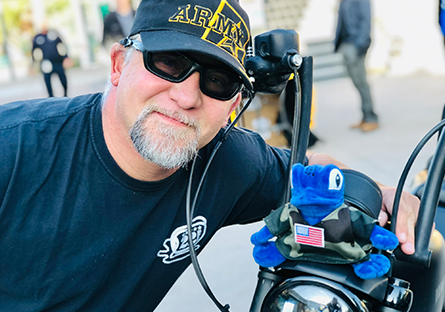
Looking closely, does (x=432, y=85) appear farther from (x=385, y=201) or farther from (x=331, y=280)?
(x=331, y=280)

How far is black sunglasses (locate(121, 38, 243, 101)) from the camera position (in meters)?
1.25

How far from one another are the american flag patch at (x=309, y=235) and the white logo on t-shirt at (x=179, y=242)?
24.2 inches

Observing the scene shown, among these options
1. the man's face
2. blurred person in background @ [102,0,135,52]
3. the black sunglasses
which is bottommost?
the man's face

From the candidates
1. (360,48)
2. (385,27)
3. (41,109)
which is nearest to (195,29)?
(41,109)

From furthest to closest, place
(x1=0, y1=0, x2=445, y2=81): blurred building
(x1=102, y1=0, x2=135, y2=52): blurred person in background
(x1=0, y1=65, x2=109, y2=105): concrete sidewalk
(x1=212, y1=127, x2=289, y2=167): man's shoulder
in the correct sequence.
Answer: (x1=0, y1=65, x2=109, y2=105): concrete sidewalk → (x1=0, y1=0, x2=445, y2=81): blurred building → (x1=102, y1=0, x2=135, y2=52): blurred person in background → (x1=212, y1=127, x2=289, y2=167): man's shoulder

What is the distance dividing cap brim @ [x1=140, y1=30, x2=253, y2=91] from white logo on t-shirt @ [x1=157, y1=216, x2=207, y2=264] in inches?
20.0

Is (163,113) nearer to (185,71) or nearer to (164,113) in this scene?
(164,113)

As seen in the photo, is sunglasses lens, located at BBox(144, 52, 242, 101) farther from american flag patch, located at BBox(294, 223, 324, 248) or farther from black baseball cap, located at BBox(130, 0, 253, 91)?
american flag patch, located at BBox(294, 223, 324, 248)

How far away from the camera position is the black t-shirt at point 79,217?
4.12ft

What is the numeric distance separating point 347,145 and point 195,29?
4.19 metres

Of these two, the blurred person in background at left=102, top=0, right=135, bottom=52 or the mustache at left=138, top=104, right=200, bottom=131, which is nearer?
the mustache at left=138, top=104, right=200, bottom=131

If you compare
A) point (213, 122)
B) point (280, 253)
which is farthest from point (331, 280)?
point (213, 122)

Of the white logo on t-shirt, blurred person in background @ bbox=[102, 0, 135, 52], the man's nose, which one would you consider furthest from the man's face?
blurred person in background @ bbox=[102, 0, 135, 52]

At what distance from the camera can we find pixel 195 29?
127 cm
